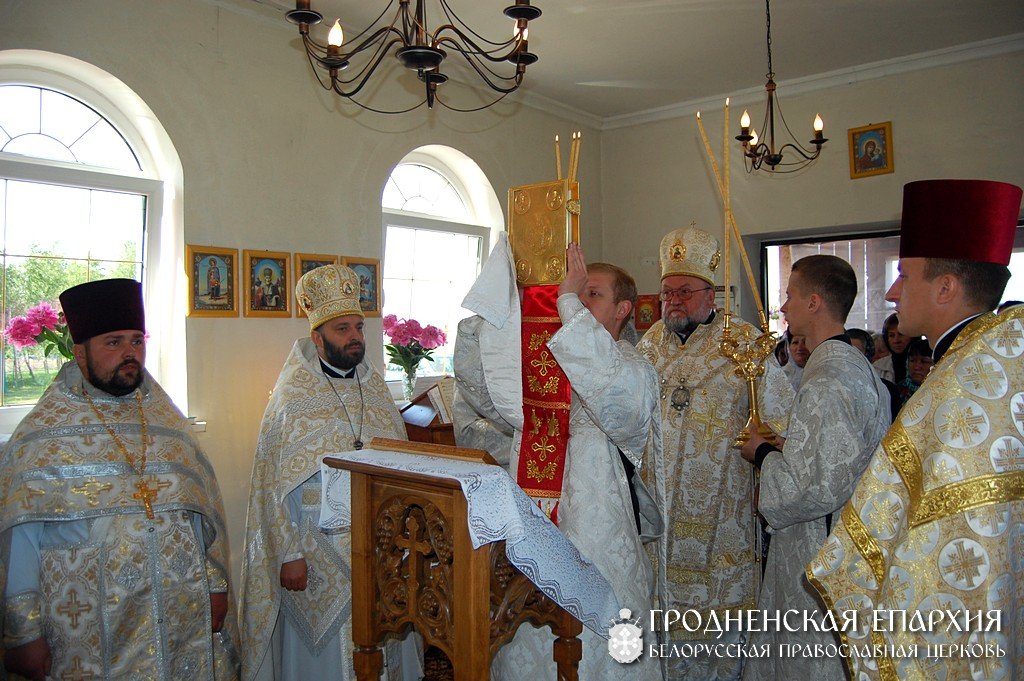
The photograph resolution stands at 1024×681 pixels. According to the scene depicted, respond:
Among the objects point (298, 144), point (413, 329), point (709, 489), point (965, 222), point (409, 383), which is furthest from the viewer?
point (413, 329)

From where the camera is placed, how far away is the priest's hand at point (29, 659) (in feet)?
8.29

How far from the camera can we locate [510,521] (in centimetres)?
160

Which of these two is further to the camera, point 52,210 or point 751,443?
point 52,210

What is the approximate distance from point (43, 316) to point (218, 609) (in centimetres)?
208

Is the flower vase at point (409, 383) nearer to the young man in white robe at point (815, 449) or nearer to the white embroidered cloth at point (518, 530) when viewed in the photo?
the young man in white robe at point (815, 449)

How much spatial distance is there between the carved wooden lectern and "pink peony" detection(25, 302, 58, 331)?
3.03m

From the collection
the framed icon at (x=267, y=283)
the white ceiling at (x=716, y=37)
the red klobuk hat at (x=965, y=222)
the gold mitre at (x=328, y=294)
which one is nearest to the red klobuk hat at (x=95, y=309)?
the gold mitre at (x=328, y=294)

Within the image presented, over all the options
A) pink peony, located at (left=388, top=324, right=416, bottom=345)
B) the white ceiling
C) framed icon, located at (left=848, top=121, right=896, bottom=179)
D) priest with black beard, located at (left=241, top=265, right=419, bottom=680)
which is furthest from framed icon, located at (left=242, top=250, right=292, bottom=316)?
framed icon, located at (left=848, top=121, right=896, bottom=179)

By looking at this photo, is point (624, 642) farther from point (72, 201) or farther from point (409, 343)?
point (72, 201)

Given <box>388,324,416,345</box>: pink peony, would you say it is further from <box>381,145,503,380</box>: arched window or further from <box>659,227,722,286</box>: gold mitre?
<box>659,227,722,286</box>: gold mitre

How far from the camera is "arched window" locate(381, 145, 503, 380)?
6609mm

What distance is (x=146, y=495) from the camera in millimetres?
2875

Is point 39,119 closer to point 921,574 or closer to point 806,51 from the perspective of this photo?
point 921,574

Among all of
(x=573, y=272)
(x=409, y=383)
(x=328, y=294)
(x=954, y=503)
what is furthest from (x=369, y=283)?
(x=954, y=503)
